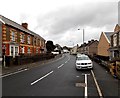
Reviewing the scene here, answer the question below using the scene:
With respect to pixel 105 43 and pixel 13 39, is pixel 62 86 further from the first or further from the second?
pixel 105 43

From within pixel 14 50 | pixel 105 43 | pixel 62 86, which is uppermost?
pixel 105 43

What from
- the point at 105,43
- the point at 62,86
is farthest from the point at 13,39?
the point at 105,43

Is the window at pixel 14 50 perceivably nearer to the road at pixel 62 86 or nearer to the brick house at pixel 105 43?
the road at pixel 62 86

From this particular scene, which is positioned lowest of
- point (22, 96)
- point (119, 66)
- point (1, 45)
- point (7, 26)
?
point (22, 96)

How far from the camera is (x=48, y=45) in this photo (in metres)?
109

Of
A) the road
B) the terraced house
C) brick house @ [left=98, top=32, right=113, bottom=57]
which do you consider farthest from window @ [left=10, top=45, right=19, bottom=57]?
brick house @ [left=98, top=32, right=113, bottom=57]

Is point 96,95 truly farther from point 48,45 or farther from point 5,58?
point 48,45

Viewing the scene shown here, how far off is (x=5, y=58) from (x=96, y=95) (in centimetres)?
1825

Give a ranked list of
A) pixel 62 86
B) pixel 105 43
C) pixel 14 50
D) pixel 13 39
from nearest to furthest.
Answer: pixel 62 86 → pixel 14 50 → pixel 13 39 → pixel 105 43

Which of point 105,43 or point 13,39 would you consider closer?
point 13,39

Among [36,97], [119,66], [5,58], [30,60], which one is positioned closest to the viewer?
[36,97]

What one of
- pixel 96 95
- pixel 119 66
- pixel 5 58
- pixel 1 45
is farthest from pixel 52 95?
pixel 1 45

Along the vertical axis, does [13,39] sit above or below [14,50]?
above

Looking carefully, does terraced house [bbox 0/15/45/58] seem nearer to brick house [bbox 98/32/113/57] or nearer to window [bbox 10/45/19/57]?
window [bbox 10/45/19/57]
